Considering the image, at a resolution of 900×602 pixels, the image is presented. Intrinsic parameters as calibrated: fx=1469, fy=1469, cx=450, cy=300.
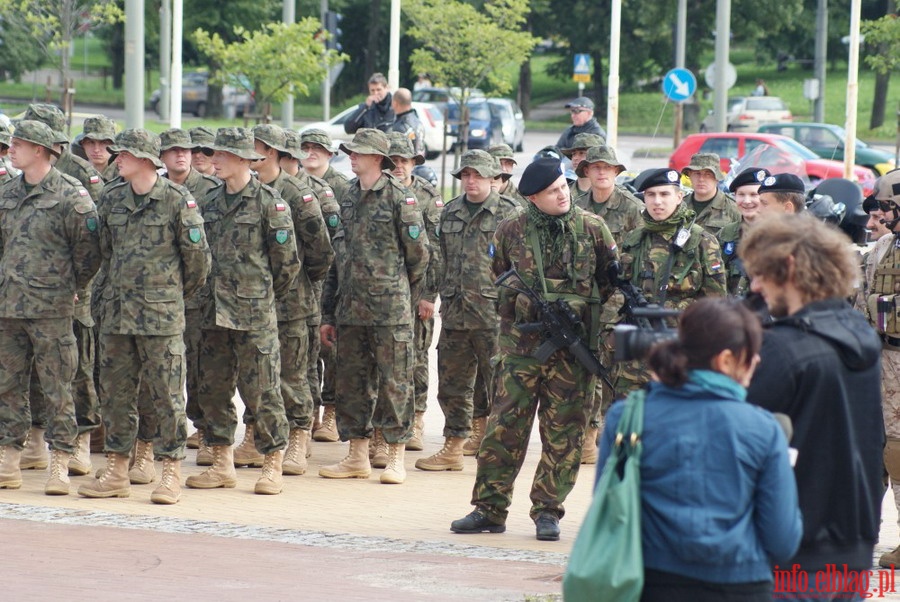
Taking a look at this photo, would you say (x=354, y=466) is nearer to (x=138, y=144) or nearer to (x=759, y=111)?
(x=138, y=144)

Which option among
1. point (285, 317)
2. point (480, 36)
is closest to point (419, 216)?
point (285, 317)

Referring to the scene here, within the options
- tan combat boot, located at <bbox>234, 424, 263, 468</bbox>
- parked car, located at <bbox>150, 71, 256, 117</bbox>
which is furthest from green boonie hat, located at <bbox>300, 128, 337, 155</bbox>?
parked car, located at <bbox>150, 71, 256, 117</bbox>

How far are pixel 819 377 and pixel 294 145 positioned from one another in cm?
690

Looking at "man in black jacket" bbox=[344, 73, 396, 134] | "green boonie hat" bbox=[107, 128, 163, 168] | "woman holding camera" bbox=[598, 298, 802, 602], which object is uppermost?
"man in black jacket" bbox=[344, 73, 396, 134]

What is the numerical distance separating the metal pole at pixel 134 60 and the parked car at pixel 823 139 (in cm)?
1986

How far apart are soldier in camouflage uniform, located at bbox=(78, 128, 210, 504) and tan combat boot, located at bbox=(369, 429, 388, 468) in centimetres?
179

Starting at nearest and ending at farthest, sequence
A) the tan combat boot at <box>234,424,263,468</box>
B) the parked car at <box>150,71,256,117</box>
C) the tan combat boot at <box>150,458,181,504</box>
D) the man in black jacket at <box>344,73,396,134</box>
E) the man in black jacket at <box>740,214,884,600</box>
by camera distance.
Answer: the man in black jacket at <box>740,214,884,600</box>, the tan combat boot at <box>150,458,181,504</box>, the tan combat boot at <box>234,424,263,468</box>, the man in black jacket at <box>344,73,396,134</box>, the parked car at <box>150,71,256,117</box>

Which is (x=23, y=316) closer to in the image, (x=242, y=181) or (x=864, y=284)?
(x=242, y=181)

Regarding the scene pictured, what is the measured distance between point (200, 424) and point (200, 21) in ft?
142

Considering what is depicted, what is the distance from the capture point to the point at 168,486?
29.0 ft

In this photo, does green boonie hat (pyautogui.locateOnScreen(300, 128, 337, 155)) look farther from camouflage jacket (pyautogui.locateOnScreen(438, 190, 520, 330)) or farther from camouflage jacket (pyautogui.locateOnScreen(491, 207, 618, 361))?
camouflage jacket (pyautogui.locateOnScreen(491, 207, 618, 361))

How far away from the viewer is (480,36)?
1362 inches

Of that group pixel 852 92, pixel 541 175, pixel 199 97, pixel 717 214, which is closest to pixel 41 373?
pixel 541 175

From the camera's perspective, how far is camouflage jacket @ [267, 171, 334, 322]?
962 cm
